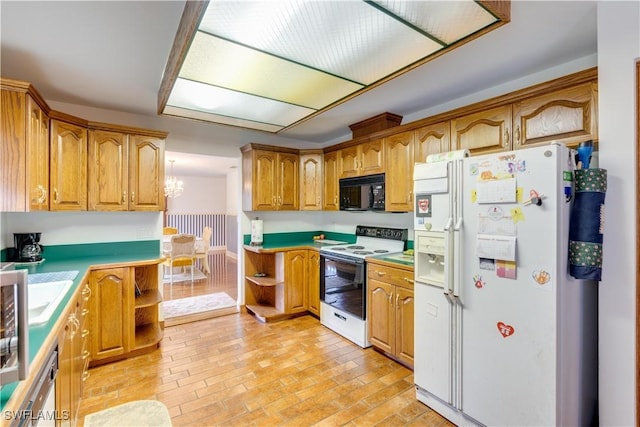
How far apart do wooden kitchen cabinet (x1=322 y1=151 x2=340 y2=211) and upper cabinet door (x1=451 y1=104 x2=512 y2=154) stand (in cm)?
164

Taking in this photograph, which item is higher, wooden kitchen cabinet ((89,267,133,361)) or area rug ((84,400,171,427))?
wooden kitchen cabinet ((89,267,133,361))

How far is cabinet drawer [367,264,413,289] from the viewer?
8.40 feet

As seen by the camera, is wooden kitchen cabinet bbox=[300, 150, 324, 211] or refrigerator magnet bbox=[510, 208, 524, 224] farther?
wooden kitchen cabinet bbox=[300, 150, 324, 211]

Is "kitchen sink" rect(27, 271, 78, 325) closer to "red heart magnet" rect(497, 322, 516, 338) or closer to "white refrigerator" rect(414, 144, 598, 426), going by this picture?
"white refrigerator" rect(414, 144, 598, 426)

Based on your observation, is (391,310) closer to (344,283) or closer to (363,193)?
(344,283)

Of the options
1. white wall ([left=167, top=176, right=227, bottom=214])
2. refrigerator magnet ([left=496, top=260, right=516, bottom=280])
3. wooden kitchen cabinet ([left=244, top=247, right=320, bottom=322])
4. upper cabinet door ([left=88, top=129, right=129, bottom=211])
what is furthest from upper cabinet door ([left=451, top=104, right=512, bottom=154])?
white wall ([left=167, top=176, right=227, bottom=214])

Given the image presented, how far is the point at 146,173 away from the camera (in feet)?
10.1

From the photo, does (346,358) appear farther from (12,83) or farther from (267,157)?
(12,83)


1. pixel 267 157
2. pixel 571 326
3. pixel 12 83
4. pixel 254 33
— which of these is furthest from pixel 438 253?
pixel 12 83

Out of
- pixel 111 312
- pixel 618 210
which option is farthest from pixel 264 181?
pixel 618 210

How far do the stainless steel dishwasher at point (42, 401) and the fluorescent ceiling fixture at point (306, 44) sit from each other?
5.34 feet

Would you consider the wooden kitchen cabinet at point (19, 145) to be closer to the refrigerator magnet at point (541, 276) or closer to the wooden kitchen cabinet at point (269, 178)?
the wooden kitchen cabinet at point (269, 178)

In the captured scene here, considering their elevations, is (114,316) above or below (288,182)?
below

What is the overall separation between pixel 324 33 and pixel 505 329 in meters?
1.95
